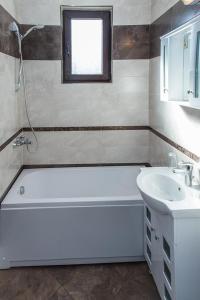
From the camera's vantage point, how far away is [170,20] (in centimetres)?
272

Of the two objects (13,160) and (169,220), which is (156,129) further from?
(169,220)

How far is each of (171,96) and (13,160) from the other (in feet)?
5.03

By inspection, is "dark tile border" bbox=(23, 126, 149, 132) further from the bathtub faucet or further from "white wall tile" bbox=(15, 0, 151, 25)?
"white wall tile" bbox=(15, 0, 151, 25)

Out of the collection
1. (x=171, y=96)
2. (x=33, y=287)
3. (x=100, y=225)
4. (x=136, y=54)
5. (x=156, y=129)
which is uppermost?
(x=136, y=54)

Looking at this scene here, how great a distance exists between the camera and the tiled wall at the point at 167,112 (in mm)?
2299

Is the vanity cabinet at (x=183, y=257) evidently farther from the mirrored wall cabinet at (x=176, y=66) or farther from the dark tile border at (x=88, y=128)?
the dark tile border at (x=88, y=128)


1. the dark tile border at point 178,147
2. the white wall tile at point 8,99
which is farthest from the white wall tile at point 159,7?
the white wall tile at point 8,99

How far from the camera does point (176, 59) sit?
8.26ft

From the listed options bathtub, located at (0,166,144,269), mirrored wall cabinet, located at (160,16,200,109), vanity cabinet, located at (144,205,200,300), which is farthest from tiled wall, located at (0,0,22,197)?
vanity cabinet, located at (144,205,200,300)

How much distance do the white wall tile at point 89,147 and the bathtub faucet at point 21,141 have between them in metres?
0.14

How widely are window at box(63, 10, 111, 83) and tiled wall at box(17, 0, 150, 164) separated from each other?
73 mm

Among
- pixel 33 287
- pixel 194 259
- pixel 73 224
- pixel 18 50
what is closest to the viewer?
pixel 194 259

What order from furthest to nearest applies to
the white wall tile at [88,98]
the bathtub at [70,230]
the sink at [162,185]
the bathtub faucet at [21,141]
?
the white wall tile at [88,98] < the bathtub faucet at [21,141] < the bathtub at [70,230] < the sink at [162,185]

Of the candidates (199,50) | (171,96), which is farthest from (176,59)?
(199,50)
